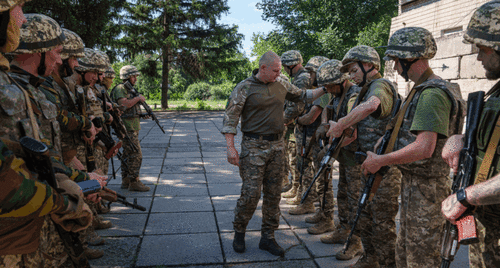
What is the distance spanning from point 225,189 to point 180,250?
228 centimetres

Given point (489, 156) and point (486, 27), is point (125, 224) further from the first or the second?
point (486, 27)

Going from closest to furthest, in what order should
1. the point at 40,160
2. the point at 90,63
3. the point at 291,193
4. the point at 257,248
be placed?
the point at 40,160 → the point at 257,248 → the point at 90,63 → the point at 291,193

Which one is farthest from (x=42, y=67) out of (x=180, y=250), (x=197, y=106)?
(x=197, y=106)

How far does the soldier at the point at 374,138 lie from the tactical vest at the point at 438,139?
48 centimetres

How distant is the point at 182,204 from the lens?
5137mm

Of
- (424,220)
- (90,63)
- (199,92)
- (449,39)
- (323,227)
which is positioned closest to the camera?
(424,220)

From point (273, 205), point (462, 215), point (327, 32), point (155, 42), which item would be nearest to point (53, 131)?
point (273, 205)

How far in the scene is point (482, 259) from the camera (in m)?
1.86

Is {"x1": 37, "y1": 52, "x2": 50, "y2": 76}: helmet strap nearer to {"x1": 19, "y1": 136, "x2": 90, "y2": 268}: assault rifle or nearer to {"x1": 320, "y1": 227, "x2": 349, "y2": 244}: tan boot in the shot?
{"x1": 19, "y1": 136, "x2": 90, "y2": 268}: assault rifle

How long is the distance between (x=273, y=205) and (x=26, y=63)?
263 centimetres

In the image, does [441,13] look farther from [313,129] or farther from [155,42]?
[155,42]

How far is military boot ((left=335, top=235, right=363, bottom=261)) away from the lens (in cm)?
348

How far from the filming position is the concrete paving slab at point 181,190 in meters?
5.64

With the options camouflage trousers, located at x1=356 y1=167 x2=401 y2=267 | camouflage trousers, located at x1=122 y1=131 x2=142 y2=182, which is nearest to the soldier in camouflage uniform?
camouflage trousers, located at x1=356 y1=167 x2=401 y2=267
